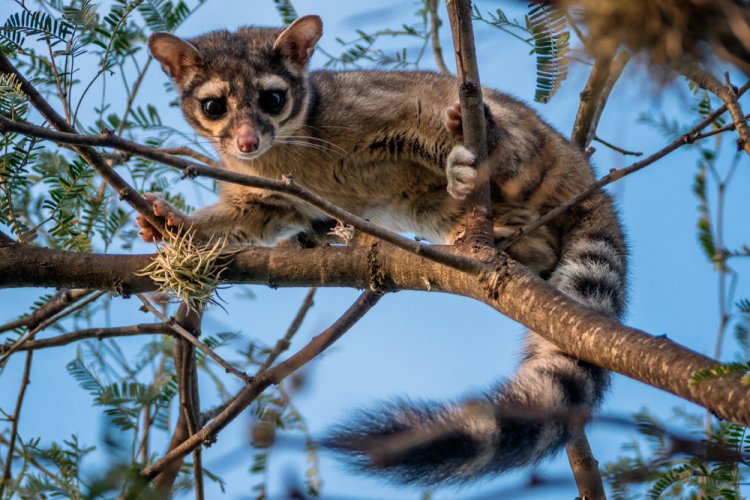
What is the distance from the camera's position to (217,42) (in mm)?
5574

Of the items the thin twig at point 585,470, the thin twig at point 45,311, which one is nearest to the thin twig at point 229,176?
the thin twig at point 585,470

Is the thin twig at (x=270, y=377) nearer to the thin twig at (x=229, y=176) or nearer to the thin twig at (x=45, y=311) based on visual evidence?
the thin twig at (x=229, y=176)

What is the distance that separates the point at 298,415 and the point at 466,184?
174cm

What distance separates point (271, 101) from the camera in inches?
207

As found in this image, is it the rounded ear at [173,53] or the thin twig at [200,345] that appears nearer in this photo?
the thin twig at [200,345]

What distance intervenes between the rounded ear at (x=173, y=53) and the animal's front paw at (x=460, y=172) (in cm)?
196

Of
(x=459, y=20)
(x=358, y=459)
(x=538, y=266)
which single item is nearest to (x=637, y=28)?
(x=358, y=459)

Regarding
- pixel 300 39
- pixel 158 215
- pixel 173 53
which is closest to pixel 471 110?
pixel 158 215

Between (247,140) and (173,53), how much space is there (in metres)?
1.00

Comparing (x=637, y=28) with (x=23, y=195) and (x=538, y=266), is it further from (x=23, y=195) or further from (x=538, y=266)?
(x=23, y=195)

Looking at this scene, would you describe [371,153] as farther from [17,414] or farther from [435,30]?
[17,414]

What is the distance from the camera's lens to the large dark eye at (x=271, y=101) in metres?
5.23

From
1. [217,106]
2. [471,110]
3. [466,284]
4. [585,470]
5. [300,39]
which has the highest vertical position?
[300,39]

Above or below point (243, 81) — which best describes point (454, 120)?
below
